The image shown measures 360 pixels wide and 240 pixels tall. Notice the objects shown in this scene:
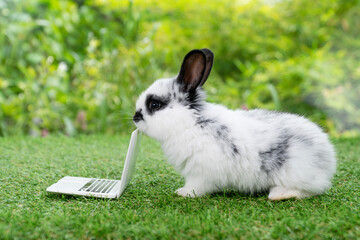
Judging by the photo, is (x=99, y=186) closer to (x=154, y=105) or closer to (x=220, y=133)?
(x=154, y=105)

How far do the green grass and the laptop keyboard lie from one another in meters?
0.09

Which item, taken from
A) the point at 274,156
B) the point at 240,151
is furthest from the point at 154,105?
the point at 274,156

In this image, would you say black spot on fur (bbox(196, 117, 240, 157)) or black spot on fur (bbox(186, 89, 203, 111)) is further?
black spot on fur (bbox(186, 89, 203, 111))

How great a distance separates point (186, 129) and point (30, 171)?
1126 millimetres

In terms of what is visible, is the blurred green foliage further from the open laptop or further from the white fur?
the white fur

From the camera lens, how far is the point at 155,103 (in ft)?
6.32

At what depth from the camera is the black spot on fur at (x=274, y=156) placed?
1753mm

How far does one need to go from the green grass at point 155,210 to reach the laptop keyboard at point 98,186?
0.09 meters

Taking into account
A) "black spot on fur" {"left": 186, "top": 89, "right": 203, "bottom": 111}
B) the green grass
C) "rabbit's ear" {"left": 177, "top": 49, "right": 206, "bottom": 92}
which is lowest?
the green grass

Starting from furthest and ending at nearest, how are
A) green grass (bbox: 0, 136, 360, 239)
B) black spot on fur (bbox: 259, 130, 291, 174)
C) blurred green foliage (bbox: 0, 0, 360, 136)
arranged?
blurred green foliage (bbox: 0, 0, 360, 136) → black spot on fur (bbox: 259, 130, 291, 174) → green grass (bbox: 0, 136, 360, 239)

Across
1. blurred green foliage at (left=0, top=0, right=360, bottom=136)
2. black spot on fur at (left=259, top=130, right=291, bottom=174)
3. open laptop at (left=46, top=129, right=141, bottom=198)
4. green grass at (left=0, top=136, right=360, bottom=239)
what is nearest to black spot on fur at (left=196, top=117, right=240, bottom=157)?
black spot on fur at (left=259, top=130, right=291, bottom=174)

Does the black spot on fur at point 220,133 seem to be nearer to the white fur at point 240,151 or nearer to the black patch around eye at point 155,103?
the white fur at point 240,151

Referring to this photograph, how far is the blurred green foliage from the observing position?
4180 mm

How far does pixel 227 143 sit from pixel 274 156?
0.24 meters
